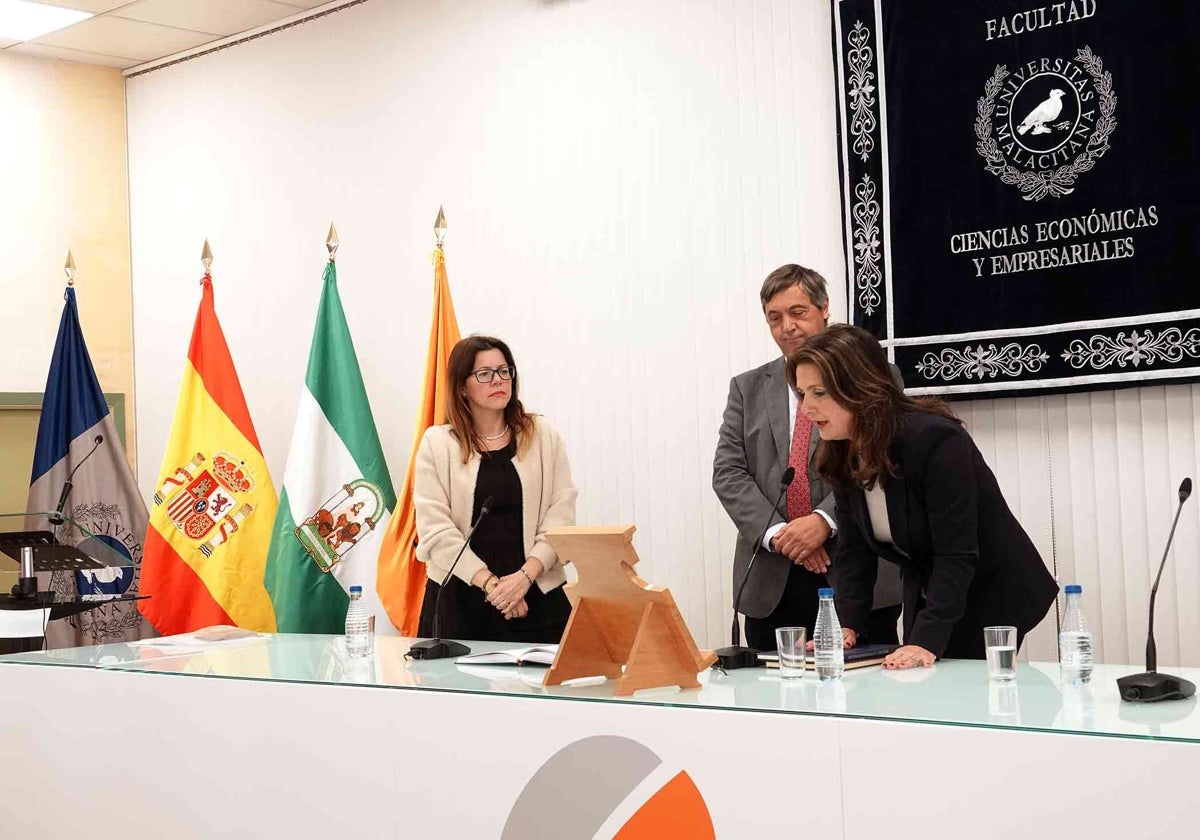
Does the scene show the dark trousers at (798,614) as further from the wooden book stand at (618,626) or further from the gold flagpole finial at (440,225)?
the gold flagpole finial at (440,225)

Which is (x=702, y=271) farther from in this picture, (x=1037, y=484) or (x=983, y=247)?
(x=1037, y=484)

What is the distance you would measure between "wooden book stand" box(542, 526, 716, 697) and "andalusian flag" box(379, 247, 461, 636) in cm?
223

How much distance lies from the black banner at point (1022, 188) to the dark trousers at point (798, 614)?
33.7 inches

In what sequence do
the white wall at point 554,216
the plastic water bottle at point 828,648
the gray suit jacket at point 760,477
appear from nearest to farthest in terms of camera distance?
the plastic water bottle at point 828,648 → the gray suit jacket at point 760,477 → the white wall at point 554,216

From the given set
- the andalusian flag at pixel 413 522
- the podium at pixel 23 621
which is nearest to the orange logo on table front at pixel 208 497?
the andalusian flag at pixel 413 522

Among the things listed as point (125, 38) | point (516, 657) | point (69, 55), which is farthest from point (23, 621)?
point (69, 55)

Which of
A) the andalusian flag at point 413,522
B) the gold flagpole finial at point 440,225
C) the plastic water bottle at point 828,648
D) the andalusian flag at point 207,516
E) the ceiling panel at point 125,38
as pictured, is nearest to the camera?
the plastic water bottle at point 828,648

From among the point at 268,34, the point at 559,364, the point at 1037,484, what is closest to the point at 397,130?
the point at 268,34

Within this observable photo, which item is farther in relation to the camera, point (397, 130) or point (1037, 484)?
point (397, 130)

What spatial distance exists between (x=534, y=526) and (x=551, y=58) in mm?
2042

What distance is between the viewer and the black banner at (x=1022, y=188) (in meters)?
3.49

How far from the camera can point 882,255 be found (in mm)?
3980

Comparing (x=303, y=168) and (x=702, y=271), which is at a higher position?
(x=303, y=168)

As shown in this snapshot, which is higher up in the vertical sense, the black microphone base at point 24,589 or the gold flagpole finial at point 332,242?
the gold flagpole finial at point 332,242
